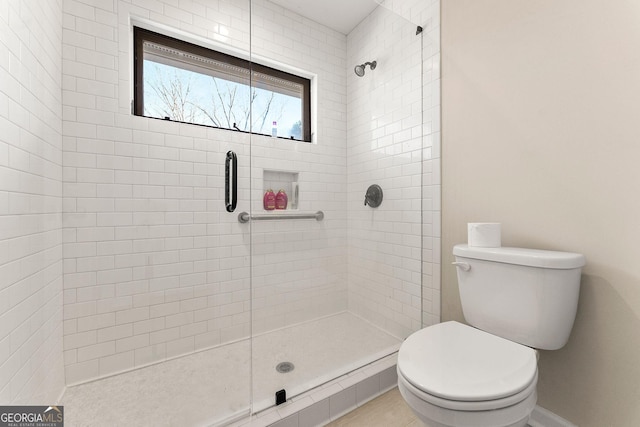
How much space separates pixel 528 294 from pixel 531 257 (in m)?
0.14

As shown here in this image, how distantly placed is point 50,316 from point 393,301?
1889 mm

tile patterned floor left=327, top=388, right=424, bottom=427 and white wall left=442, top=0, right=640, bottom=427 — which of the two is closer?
white wall left=442, top=0, right=640, bottom=427

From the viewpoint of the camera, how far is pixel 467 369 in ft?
2.70

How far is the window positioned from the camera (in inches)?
64.9

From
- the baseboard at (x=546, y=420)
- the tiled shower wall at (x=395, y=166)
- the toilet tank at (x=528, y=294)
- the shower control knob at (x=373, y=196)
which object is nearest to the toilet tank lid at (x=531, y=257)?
the toilet tank at (x=528, y=294)

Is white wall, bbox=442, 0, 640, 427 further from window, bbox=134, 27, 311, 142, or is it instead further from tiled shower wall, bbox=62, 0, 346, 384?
window, bbox=134, 27, 311, 142

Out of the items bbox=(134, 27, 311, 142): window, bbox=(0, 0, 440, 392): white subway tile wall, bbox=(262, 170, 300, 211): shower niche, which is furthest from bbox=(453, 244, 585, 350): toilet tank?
bbox=(134, 27, 311, 142): window

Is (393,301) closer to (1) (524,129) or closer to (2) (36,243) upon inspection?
(1) (524,129)

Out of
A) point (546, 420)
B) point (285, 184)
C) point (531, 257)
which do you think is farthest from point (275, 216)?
point (546, 420)

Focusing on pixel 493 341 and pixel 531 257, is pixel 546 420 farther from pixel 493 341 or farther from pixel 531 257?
pixel 531 257

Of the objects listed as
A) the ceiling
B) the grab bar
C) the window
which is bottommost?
the grab bar

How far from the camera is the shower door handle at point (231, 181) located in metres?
1.74

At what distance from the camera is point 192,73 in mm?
1806

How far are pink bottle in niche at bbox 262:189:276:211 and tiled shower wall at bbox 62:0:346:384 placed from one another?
0.04 m
